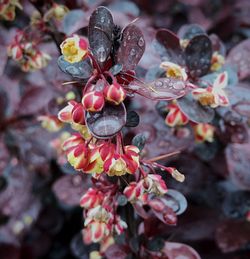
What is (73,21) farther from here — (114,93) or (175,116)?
(114,93)

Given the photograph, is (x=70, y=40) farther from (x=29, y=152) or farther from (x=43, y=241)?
(x=43, y=241)

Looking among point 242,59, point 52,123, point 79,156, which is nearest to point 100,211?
point 79,156

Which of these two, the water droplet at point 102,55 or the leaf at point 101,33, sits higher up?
the leaf at point 101,33

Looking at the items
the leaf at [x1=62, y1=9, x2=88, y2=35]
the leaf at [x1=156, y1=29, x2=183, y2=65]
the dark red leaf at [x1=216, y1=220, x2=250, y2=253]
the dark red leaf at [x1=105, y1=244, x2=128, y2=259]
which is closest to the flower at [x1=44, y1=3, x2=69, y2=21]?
the leaf at [x1=62, y1=9, x2=88, y2=35]

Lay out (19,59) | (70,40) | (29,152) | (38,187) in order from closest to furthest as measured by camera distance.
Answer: (70,40) → (19,59) → (29,152) → (38,187)

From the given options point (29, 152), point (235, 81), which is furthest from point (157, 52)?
point (29, 152)

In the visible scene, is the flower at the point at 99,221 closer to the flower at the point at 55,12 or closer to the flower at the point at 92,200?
the flower at the point at 92,200

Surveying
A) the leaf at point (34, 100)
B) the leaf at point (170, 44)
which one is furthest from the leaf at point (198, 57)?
the leaf at point (34, 100)
